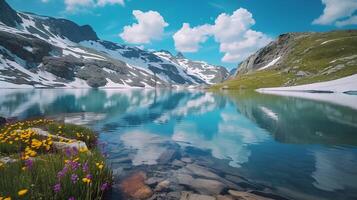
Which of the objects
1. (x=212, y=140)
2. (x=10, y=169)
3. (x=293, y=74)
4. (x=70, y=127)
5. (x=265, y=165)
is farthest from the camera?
(x=293, y=74)

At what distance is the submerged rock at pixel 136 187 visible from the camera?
12.5 meters

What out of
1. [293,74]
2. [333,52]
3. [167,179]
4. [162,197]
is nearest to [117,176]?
[167,179]

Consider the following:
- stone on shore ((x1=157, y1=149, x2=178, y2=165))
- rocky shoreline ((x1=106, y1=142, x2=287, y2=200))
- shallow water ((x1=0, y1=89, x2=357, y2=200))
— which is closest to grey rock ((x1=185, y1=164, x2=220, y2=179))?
rocky shoreline ((x1=106, y1=142, x2=287, y2=200))

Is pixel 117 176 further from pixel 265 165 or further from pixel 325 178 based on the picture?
pixel 325 178

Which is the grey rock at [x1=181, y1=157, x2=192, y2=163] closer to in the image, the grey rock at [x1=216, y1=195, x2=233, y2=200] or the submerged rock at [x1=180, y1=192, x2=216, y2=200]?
the submerged rock at [x1=180, y1=192, x2=216, y2=200]

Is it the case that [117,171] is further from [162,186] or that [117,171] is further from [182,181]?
[182,181]

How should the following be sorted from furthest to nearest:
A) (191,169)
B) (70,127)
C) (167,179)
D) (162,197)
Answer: (70,127) → (191,169) → (167,179) → (162,197)

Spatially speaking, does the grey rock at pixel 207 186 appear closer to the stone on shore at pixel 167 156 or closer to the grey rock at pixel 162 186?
the grey rock at pixel 162 186

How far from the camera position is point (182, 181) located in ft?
47.2

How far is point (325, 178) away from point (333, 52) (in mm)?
197239

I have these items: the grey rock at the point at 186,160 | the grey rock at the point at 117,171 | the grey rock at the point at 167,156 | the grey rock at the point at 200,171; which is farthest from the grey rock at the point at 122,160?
the grey rock at the point at 200,171

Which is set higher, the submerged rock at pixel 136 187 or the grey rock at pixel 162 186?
the grey rock at pixel 162 186

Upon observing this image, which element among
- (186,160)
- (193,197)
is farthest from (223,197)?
(186,160)

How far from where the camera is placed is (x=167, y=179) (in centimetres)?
1466
